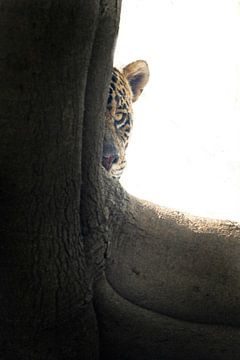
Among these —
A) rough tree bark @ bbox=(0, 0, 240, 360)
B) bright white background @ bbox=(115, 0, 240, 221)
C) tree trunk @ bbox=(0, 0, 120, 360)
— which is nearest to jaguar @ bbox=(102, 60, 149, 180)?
rough tree bark @ bbox=(0, 0, 240, 360)

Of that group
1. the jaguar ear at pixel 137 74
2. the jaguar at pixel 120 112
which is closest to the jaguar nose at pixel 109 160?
the jaguar at pixel 120 112

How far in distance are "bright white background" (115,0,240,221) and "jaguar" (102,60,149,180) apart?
1.46 metres

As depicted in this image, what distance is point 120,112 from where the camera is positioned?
8.00 ft

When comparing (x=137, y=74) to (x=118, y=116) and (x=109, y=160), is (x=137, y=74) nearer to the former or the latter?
(x=118, y=116)

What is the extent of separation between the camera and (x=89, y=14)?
2.84 feet

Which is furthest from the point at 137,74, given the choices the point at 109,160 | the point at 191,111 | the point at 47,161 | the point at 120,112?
the point at 47,161

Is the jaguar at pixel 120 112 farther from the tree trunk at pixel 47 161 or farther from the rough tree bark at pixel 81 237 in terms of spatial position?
the tree trunk at pixel 47 161

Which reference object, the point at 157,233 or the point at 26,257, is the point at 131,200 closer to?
the point at 157,233

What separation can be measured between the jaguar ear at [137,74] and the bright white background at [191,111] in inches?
56.0

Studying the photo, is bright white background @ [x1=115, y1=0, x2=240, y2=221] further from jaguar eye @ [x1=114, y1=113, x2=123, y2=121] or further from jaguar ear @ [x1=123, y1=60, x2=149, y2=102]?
jaguar eye @ [x1=114, y1=113, x2=123, y2=121]

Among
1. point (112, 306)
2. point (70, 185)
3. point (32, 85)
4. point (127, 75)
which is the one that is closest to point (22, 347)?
point (112, 306)

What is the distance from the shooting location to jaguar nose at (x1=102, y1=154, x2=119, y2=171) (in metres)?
2.09

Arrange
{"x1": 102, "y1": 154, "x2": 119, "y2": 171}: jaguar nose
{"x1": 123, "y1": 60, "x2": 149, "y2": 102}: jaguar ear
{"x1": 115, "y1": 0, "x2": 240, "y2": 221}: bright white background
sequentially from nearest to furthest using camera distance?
{"x1": 102, "y1": 154, "x2": 119, "y2": 171}: jaguar nose < {"x1": 123, "y1": 60, "x2": 149, "y2": 102}: jaguar ear < {"x1": 115, "y1": 0, "x2": 240, "y2": 221}: bright white background

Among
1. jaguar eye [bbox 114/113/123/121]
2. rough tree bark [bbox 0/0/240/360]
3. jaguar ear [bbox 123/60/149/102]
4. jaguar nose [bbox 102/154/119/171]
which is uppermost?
rough tree bark [bbox 0/0/240/360]
